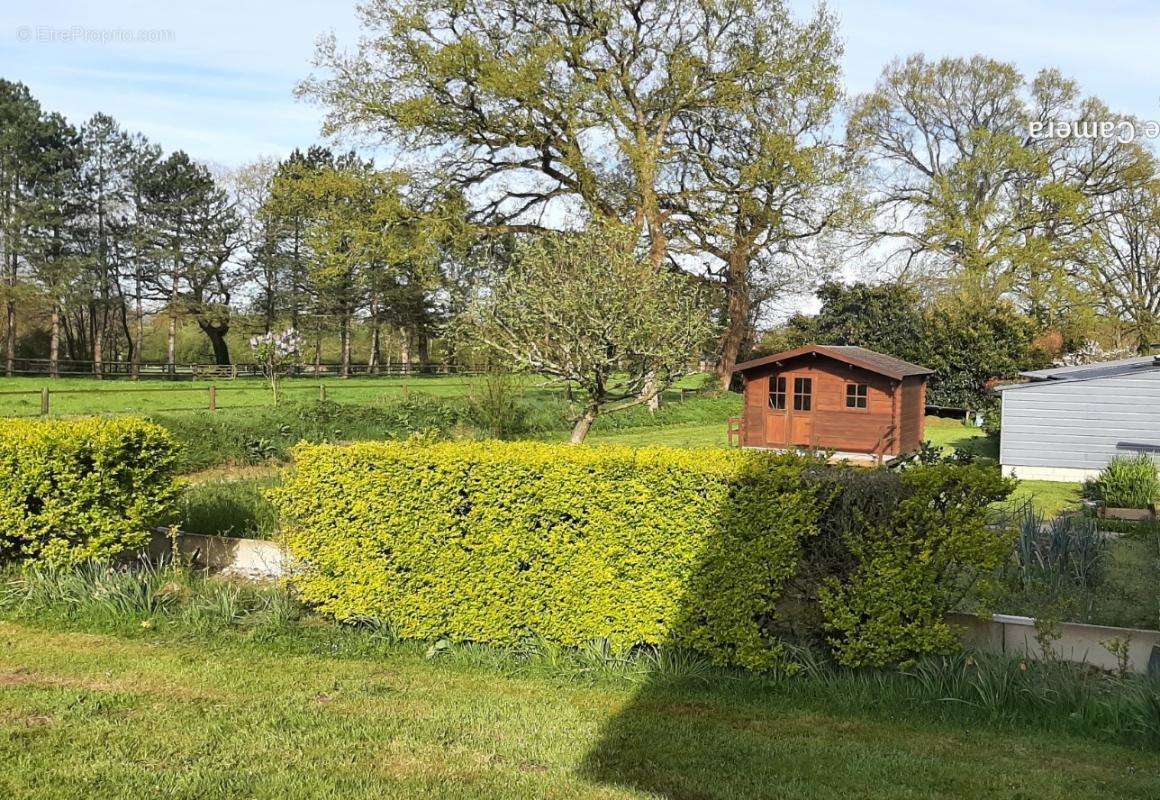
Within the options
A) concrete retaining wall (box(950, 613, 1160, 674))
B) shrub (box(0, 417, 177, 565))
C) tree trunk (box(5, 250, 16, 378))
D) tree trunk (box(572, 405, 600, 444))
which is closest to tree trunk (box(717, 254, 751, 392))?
tree trunk (box(572, 405, 600, 444))

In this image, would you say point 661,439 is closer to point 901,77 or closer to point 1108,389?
point 1108,389

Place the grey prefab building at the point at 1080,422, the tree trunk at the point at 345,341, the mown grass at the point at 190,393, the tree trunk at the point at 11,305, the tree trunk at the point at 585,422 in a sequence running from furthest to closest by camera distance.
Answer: the tree trunk at the point at 345,341, the tree trunk at the point at 11,305, the mown grass at the point at 190,393, the grey prefab building at the point at 1080,422, the tree trunk at the point at 585,422

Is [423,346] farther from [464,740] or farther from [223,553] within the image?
[464,740]

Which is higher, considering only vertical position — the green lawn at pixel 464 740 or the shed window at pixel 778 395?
the shed window at pixel 778 395

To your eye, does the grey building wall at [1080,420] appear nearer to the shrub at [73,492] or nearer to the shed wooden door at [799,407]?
the shed wooden door at [799,407]

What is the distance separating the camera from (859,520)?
5.74m

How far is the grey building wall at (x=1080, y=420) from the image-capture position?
56.4 feet

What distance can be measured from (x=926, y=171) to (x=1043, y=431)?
25.6 m

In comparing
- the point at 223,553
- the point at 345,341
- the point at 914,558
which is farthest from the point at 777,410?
the point at 345,341

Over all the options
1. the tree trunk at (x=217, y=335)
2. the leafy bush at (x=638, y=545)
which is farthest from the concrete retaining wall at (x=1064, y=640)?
the tree trunk at (x=217, y=335)

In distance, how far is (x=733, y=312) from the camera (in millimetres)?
35156

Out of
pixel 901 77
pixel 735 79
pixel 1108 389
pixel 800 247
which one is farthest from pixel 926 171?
pixel 1108 389

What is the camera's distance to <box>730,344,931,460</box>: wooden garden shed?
72.9ft

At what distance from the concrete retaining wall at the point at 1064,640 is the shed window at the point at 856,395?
56.3 feet
